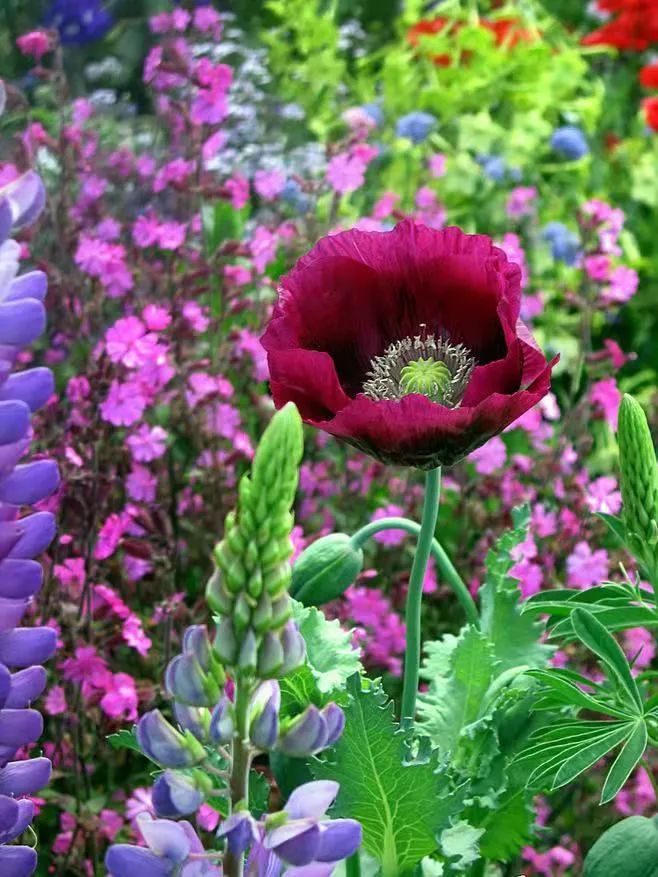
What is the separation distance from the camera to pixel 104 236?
137 cm

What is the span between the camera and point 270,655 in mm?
439

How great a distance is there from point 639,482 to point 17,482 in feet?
1.02

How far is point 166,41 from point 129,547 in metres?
0.70

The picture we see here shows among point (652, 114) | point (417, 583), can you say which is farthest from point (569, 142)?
point (417, 583)

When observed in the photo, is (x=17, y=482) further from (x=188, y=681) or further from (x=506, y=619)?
(x=506, y=619)

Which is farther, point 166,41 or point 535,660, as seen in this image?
point 166,41

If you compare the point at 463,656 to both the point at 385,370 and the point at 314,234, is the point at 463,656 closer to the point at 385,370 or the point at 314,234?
the point at 385,370

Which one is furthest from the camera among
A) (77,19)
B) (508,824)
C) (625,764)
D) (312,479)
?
(77,19)

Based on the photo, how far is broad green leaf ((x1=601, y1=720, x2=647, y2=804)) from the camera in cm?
59

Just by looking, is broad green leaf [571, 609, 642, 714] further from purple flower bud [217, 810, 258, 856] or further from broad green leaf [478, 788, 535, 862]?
purple flower bud [217, 810, 258, 856]

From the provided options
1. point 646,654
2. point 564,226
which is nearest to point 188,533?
point 646,654

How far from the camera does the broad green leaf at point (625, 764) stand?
0.59m

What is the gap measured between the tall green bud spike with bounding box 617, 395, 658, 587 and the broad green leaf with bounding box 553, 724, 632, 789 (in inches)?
3.2

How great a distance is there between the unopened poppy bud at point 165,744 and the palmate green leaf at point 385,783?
0.15 m
